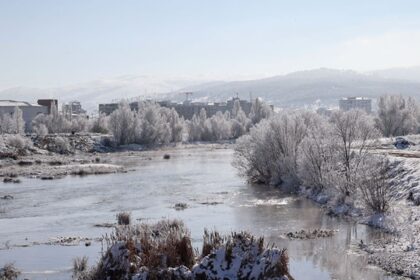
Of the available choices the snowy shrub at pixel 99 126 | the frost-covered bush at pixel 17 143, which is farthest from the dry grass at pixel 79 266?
the snowy shrub at pixel 99 126

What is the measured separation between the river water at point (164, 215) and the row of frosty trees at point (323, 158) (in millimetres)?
1660

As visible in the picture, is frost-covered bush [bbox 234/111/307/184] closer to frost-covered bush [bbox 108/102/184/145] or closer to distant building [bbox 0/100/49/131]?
frost-covered bush [bbox 108/102/184/145]

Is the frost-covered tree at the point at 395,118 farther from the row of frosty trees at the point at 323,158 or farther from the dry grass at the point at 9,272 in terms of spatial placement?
the dry grass at the point at 9,272

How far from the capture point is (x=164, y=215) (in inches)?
1362

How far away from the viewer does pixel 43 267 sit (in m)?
22.8

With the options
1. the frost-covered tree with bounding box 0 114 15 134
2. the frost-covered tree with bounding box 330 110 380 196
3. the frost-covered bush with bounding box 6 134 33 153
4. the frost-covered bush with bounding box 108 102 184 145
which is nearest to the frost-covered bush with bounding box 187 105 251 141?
the frost-covered bush with bounding box 108 102 184 145

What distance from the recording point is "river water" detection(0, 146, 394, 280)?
2353 centimetres

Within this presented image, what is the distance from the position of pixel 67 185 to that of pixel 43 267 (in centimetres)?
2898

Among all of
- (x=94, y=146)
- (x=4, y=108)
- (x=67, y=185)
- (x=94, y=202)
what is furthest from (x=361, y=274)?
(x=4, y=108)

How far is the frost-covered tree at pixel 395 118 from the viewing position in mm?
91312

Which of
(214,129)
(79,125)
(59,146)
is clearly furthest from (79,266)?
(79,125)

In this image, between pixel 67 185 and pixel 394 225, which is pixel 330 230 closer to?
pixel 394 225

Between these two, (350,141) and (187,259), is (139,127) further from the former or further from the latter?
(187,259)

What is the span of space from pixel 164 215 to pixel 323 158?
11.7 meters
